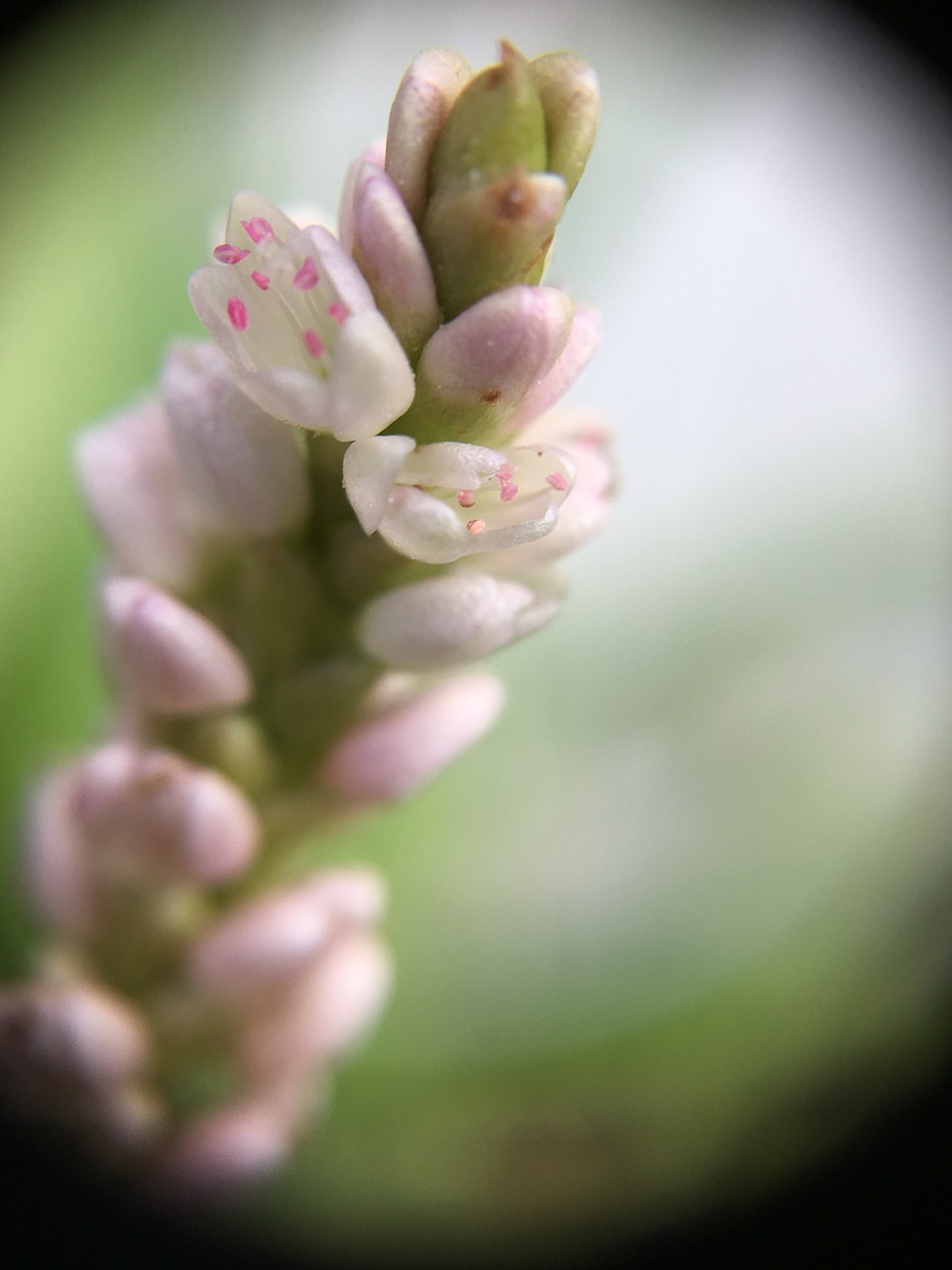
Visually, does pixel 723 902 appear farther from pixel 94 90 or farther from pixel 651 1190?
pixel 94 90

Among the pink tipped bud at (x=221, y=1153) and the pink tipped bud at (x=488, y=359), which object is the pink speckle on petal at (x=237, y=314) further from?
the pink tipped bud at (x=221, y=1153)

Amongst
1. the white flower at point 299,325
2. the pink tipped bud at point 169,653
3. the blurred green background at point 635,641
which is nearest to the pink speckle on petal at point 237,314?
the white flower at point 299,325

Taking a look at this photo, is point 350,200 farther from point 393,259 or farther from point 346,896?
point 346,896

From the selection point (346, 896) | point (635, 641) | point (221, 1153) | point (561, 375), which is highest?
point (635, 641)

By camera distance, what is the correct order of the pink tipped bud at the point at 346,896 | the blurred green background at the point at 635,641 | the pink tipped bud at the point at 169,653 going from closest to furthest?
the pink tipped bud at the point at 169,653
the pink tipped bud at the point at 346,896
the blurred green background at the point at 635,641

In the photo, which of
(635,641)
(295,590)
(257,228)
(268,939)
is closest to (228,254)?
(257,228)

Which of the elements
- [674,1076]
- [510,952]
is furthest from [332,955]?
[674,1076]

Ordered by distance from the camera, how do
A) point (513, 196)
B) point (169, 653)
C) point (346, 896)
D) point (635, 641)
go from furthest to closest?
point (635, 641) → point (346, 896) → point (169, 653) → point (513, 196)
